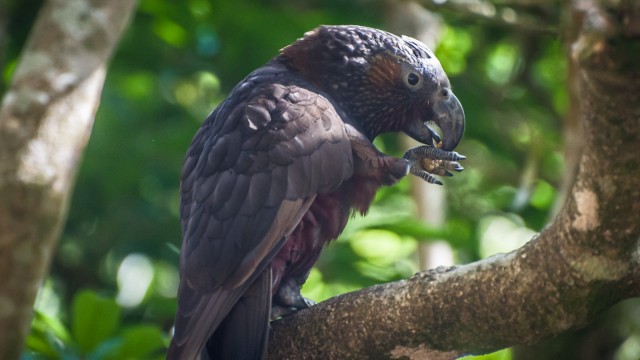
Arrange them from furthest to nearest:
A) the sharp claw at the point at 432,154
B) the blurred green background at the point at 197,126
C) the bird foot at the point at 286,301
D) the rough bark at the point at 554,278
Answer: the blurred green background at the point at 197,126 → the bird foot at the point at 286,301 → the sharp claw at the point at 432,154 → the rough bark at the point at 554,278

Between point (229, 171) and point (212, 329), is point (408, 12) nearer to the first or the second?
point (229, 171)

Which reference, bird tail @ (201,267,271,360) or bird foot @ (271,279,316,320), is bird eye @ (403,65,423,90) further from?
bird tail @ (201,267,271,360)

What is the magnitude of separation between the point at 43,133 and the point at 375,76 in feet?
3.99

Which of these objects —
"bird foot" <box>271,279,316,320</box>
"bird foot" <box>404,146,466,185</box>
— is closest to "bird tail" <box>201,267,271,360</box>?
"bird foot" <box>271,279,316,320</box>

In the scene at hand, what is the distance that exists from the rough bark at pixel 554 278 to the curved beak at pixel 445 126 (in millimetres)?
872

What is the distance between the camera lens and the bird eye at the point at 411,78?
3553mm

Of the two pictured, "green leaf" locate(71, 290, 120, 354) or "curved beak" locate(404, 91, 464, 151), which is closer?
"curved beak" locate(404, 91, 464, 151)

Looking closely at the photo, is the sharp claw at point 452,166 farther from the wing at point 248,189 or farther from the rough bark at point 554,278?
the rough bark at point 554,278

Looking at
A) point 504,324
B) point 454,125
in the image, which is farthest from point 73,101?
point 504,324

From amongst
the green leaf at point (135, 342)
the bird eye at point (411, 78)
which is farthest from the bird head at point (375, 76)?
the green leaf at point (135, 342)

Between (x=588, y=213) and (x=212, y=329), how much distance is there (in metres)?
1.20

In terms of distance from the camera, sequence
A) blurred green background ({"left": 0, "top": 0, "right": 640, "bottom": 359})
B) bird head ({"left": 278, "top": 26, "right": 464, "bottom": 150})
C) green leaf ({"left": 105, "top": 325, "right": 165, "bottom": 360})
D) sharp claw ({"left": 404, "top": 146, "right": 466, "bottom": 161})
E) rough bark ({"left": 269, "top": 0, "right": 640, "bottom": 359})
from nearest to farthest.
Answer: rough bark ({"left": 269, "top": 0, "right": 640, "bottom": 359}), sharp claw ({"left": 404, "top": 146, "right": 466, "bottom": 161}), bird head ({"left": 278, "top": 26, "right": 464, "bottom": 150}), green leaf ({"left": 105, "top": 325, "right": 165, "bottom": 360}), blurred green background ({"left": 0, "top": 0, "right": 640, "bottom": 359})

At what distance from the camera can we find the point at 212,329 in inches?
112

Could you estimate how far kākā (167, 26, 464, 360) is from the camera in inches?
116
